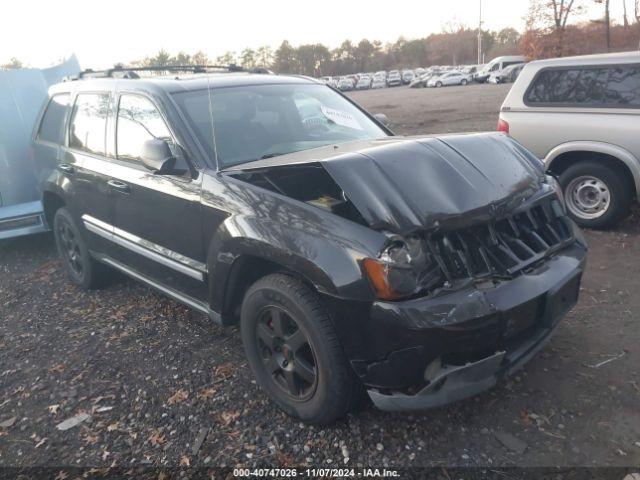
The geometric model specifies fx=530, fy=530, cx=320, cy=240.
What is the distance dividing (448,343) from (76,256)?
4.01 metres

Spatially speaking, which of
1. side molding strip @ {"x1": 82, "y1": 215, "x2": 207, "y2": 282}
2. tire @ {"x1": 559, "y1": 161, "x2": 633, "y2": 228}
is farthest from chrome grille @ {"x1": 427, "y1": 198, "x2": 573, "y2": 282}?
tire @ {"x1": 559, "y1": 161, "x2": 633, "y2": 228}

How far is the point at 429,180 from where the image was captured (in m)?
2.67

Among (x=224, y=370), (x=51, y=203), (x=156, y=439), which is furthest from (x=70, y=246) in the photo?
(x=156, y=439)

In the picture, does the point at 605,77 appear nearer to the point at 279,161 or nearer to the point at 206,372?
the point at 279,161

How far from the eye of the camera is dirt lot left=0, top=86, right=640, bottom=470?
8.76ft

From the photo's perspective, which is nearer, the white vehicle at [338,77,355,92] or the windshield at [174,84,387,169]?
the windshield at [174,84,387,169]

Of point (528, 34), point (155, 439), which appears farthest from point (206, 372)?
point (528, 34)

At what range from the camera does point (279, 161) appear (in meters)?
3.04

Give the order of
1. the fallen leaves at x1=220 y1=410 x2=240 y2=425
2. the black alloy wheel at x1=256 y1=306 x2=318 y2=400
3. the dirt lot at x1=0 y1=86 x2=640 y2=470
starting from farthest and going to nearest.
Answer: the fallen leaves at x1=220 y1=410 x2=240 y2=425
the black alloy wheel at x1=256 y1=306 x2=318 y2=400
the dirt lot at x1=0 y1=86 x2=640 y2=470

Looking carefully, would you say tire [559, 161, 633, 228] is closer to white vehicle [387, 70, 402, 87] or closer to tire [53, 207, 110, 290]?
tire [53, 207, 110, 290]

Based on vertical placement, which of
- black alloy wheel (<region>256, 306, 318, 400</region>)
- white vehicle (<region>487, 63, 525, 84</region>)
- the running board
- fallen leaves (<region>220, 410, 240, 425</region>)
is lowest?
fallen leaves (<region>220, 410, 240, 425</region>)

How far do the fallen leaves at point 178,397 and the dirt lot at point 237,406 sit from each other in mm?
10

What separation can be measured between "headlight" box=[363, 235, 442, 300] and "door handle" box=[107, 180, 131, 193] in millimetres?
2200

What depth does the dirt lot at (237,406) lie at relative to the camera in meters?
2.67
